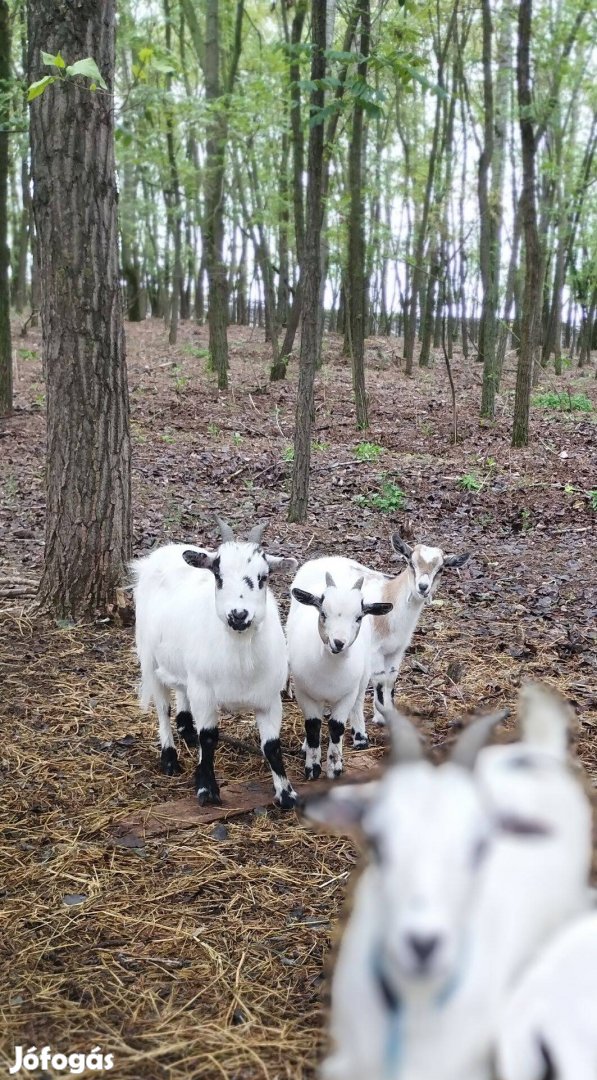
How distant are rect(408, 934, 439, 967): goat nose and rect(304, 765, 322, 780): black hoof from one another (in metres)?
4.01

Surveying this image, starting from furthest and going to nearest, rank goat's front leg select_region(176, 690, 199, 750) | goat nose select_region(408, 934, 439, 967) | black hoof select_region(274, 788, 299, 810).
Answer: goat's front leg select_region(176, 690, 199, 750)
black hoof select_region(274, 788, 299, 810)
goat nose select_region(408, 934, 439, 967)

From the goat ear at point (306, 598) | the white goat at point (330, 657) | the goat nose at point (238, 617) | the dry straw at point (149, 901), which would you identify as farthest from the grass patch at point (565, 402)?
the goat nose at point (238, 617)

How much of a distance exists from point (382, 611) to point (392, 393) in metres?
15.7

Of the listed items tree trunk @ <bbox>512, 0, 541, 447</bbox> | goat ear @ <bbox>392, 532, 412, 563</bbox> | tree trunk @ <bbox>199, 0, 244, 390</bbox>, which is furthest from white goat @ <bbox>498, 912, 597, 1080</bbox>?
tree trunk @ <bbox>199, 0, 244, 390</bbox>

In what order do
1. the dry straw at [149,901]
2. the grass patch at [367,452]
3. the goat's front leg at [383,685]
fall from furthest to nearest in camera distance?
the grass patch at [367,452]
the goat's front leg at [383,685]
the dry straw at [149,901]

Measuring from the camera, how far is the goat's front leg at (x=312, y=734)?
4.72m

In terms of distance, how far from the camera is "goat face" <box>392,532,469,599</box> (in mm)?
5762

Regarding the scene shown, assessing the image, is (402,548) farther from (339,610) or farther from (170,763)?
(170,763)

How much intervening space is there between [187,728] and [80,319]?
334 centimetres

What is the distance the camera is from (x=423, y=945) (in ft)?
2.66

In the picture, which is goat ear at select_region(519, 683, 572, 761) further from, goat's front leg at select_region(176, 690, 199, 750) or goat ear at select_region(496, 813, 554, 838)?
goat's front leg at select_region(176, 690, 199, 750)

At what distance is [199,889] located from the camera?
3.43 metres

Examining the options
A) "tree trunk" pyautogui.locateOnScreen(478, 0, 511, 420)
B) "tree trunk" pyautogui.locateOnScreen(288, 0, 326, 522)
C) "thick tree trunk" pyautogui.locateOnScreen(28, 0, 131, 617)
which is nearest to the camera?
"thick tree trunk" pyautogui.locateOnScreen(28, 0, 131, 617)

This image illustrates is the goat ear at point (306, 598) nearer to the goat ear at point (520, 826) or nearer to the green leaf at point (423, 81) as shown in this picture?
the goat ear at point (520, 826)
